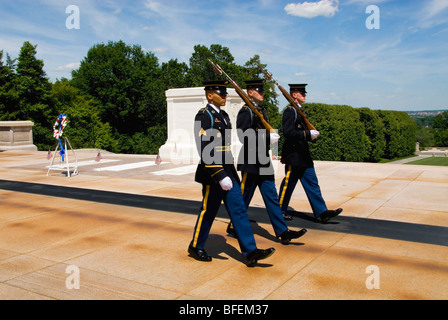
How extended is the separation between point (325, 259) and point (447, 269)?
1.03m

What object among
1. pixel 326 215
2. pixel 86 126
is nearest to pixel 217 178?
pixel 326 215

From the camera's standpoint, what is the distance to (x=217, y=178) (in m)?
3.76

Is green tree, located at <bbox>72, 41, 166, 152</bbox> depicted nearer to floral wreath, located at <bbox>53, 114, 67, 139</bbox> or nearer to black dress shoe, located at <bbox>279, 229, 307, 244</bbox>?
floral wreath, located at <bbox>53, 114, 67, 139</bbox>

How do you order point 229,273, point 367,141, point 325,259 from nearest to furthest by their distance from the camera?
point 229,273, point 325,259, point 367,141

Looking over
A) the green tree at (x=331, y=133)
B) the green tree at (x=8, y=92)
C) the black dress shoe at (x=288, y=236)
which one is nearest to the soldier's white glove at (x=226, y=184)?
the black dress shoe at (x=288, y=236)

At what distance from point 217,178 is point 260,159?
844 millimetres

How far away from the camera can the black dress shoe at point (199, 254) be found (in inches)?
154

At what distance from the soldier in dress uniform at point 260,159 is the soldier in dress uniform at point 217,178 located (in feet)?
1.60

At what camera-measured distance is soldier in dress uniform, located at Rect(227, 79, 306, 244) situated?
4.40 m

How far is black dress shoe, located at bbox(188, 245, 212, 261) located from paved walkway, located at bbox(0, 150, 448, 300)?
0.22ft

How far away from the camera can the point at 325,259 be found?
3.99 meters

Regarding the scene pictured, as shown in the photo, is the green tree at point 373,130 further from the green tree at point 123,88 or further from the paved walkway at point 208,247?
the paved walkway at point 208,247
